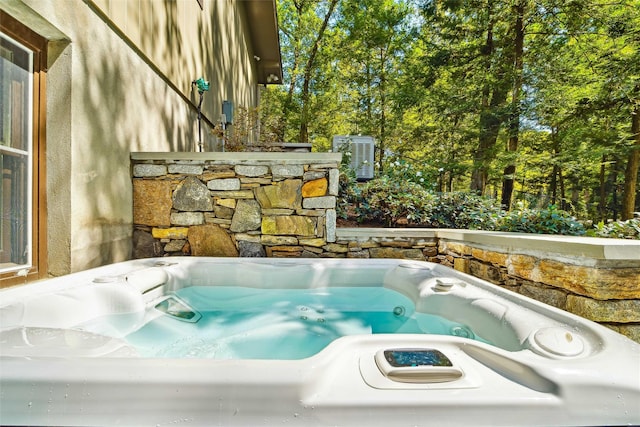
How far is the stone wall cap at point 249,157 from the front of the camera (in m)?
2.47

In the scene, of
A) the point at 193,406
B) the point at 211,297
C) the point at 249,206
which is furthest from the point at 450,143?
the point at 193,406

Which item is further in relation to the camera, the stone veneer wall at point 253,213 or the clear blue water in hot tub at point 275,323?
the stone veneer wall at point 253,213

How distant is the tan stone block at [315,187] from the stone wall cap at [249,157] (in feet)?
0.55

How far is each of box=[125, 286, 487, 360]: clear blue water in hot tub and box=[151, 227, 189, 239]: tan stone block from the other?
2.02ft

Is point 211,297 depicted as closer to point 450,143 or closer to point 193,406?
point 193,406

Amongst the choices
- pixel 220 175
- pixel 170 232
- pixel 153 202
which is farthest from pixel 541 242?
pixel 153 202

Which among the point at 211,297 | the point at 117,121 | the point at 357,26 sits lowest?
the point at 211,297

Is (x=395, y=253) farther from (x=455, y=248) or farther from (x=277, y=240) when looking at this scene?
(x=277, y=240)

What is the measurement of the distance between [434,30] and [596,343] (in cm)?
728

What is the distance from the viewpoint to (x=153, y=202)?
2.52m

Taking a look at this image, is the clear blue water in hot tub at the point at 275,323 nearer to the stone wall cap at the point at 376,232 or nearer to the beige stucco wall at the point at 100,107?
the stone wall cap at the point at 376,232

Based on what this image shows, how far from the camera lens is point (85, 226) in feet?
6.31

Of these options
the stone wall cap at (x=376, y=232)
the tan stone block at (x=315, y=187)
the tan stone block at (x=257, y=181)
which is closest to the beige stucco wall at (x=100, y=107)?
the tan stone block at (x=257, y=181)

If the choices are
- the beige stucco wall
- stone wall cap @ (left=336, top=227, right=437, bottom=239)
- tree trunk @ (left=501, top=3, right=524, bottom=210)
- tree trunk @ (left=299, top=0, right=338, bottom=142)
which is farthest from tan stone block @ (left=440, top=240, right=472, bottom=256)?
tree trunk @ (left=299, top=0, right=338, bottom=142)
